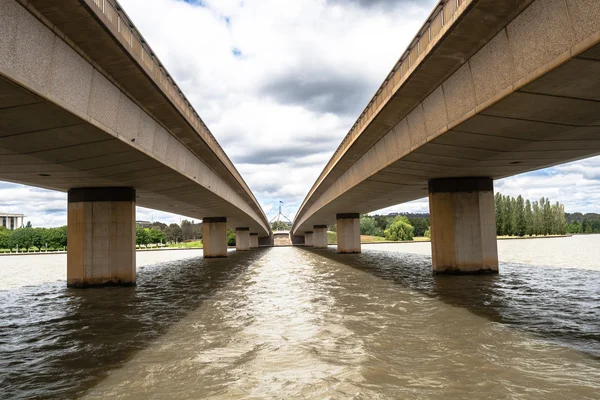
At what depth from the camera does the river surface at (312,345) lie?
21.7 feet

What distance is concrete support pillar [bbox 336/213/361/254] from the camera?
5256 centimetres

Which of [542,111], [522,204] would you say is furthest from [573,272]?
[522,204]

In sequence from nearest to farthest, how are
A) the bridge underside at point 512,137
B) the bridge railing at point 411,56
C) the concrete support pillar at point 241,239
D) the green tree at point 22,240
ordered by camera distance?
the bridge underside at point 512,137 < the bridge railing at point 411,56 < the concrete support pillar at point 241,239 < the green tree at point 22,240

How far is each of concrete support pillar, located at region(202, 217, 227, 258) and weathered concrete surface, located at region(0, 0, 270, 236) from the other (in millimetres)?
31130

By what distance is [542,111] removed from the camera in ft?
35.3

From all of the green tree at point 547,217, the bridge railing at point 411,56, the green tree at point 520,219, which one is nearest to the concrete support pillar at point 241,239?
the bridge railing at point 411,56

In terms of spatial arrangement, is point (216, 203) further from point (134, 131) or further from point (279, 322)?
point (279, 322)

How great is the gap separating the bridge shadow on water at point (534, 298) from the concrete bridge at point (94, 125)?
35.8 ft

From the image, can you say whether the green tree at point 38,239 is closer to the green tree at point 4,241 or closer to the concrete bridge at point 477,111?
the green tree at point 4,241

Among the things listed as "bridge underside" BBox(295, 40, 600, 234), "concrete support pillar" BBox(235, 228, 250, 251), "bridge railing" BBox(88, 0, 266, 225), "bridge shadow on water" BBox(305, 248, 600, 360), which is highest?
"bridge railing" BBox(88, 0, 266, 225)

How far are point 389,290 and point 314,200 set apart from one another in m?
32.5

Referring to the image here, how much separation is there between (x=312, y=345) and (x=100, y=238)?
16314 millimetres

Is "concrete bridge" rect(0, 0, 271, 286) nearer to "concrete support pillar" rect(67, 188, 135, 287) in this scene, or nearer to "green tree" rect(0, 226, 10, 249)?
"concrete support pillar" rect(67, 188, 135, 287)

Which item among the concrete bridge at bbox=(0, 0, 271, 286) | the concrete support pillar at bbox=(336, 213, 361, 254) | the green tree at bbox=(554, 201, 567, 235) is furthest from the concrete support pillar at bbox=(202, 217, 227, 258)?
the green tree at bbox=(554, 201, 567, 235)
